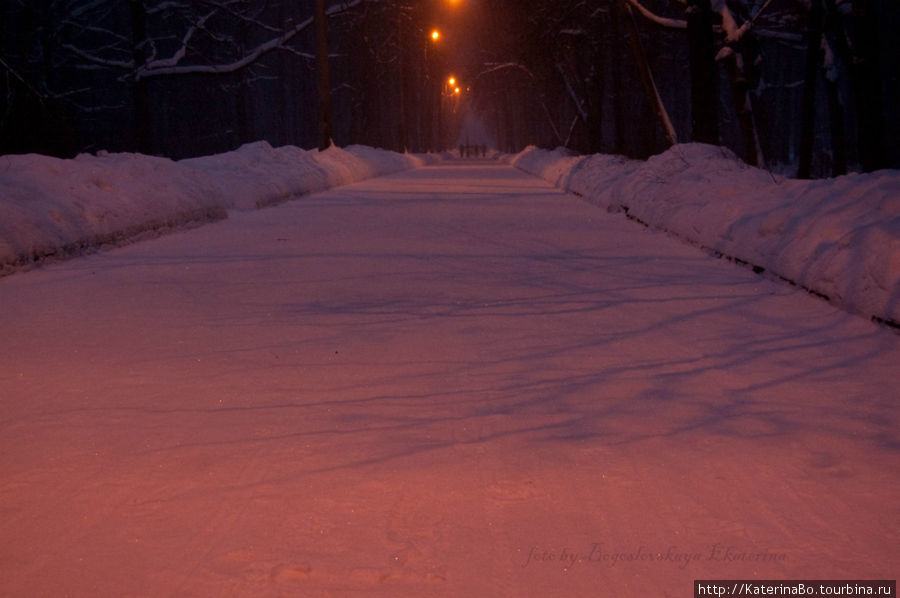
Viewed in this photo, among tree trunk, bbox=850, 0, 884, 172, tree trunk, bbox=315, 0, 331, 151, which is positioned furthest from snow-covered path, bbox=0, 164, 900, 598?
tree trunk, bbox=315, 0, 331, 151

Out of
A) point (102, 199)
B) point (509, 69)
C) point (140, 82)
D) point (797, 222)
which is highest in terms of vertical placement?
point (509, 69)

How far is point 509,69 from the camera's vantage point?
59.8m

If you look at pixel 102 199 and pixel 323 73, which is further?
Result: pixel 323 73

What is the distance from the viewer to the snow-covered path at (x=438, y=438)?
9.65ft

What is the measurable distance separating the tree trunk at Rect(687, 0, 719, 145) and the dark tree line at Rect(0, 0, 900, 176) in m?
0.03

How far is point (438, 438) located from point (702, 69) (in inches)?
647

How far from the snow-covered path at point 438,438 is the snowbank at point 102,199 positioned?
144 centimetres

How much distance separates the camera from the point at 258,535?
3.12m

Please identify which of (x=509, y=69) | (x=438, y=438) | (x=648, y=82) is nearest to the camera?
(x=438, y=438)

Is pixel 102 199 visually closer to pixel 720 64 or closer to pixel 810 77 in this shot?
pixel 810 77

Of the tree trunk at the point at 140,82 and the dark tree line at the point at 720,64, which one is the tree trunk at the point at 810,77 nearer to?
the dark tree line at the point at 720,64

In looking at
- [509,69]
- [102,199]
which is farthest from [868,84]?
[509,69]

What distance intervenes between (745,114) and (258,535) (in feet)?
69.5

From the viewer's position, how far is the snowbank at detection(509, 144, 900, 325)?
6762 mm
